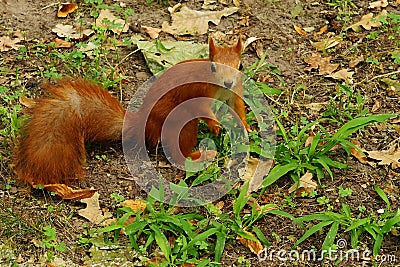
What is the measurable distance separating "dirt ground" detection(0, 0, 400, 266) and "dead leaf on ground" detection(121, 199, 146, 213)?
71mm

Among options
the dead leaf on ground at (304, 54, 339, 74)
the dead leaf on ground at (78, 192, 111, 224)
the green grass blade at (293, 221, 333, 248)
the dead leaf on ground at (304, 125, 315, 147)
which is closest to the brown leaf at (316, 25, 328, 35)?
the dead leaf on ground at (304, 54, 339, 74)

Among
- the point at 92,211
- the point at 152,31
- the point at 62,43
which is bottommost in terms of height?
the point at 92,211

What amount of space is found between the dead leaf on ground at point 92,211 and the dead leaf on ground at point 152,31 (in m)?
1.58

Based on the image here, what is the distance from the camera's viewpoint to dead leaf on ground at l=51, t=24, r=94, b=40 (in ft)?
15.6

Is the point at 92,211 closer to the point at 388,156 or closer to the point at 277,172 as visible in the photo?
the point at 277,172

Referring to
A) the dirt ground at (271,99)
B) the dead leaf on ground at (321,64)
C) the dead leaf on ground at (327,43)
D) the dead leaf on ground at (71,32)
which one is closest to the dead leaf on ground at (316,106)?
the dirt ground at (271,99)

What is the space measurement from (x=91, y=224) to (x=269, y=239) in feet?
2.96

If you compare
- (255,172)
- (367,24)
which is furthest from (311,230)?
(367,24)

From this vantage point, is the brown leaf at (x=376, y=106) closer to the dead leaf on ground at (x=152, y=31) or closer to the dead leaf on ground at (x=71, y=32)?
the dead leaf on ground at (x=152, y=31)

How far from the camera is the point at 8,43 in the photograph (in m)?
4.67

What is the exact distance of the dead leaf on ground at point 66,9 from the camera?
495 cm

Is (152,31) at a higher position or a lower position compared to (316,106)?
higher

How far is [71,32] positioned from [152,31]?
566 millimetres

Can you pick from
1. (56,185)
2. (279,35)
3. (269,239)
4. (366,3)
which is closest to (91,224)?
(56,185)
